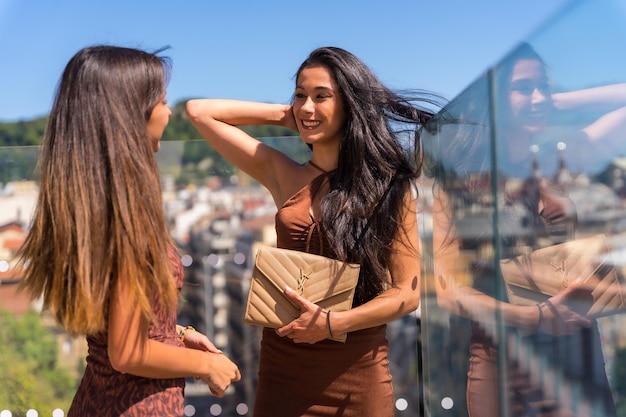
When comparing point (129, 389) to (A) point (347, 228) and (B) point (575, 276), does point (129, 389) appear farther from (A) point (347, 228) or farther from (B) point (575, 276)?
(B) point (575, 276)

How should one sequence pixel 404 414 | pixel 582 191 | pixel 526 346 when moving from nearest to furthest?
pixel 582 191, pixel 526 346, pixel 404 414

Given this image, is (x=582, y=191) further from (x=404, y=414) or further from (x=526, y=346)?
(x=404, y=414)

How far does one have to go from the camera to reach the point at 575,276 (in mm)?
1624

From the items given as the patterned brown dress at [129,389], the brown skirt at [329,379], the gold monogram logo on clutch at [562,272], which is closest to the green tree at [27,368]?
the brown skirt at [329,379]

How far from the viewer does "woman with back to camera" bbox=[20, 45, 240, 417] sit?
1.70 metres

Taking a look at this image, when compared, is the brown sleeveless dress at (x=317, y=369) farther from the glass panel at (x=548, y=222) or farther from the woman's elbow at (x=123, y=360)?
the woman's elbow at (x=123, y=360)

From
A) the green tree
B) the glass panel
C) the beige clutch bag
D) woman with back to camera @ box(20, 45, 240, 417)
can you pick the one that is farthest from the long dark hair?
the green tree

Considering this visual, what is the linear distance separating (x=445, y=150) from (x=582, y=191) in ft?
4.72

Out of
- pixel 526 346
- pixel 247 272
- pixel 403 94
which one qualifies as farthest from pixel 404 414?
pixel 526 346

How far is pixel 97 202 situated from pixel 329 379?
1.17 m

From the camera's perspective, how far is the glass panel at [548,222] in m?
1.49

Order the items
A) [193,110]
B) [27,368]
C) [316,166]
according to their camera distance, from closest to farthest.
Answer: [316,166] < [193,110] < [27,368]

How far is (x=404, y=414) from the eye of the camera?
14.6 ft

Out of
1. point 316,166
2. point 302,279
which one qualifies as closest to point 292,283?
point 302,279
